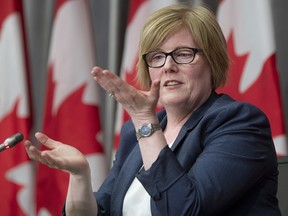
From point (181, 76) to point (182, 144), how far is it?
0.63 feet

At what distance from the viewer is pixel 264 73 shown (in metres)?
2.37

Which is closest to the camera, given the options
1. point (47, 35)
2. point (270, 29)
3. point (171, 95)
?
point (171, 95)

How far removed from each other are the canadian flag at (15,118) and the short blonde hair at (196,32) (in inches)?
49.3

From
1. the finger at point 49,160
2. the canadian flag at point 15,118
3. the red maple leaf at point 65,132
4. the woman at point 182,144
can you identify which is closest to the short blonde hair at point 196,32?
the woman at point 182,144

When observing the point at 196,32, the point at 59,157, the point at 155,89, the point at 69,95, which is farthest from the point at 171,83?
the point at 69,95

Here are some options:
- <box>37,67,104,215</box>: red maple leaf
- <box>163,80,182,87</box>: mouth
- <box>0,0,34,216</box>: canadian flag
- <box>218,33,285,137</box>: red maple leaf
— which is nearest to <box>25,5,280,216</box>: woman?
<box>163,80,182,87</box>: mouth

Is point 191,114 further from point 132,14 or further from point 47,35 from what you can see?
point 47,35

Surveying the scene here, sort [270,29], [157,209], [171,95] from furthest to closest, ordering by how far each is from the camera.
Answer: [270,29] < [171,95] < [157,209]

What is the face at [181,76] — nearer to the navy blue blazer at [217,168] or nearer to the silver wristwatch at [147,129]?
the navy blue blazer at [217,168]

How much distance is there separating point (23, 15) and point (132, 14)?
0.58 metres

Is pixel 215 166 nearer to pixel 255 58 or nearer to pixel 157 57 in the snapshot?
pixel 157 57

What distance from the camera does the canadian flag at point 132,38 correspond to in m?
2.59

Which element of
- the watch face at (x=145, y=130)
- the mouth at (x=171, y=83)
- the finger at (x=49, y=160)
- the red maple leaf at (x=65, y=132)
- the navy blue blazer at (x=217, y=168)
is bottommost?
the red maple leaf at (x=65, y=132)

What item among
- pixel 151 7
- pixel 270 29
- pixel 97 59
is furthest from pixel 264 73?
pixel 97 59
